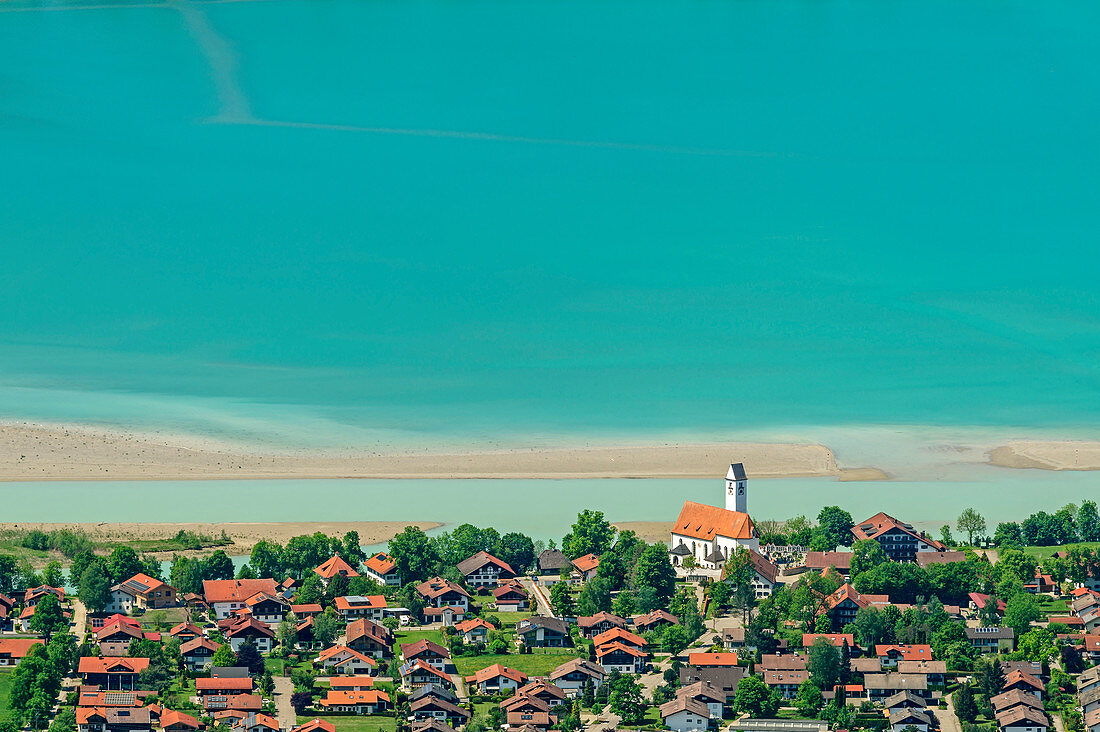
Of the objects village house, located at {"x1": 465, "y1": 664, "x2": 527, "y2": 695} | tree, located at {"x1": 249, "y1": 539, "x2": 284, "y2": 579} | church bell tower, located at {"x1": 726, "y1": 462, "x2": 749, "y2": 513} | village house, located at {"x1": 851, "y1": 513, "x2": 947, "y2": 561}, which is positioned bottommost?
village house, located at {"x1": 465, "y1": 664, "x2": 527, "y2": 695}

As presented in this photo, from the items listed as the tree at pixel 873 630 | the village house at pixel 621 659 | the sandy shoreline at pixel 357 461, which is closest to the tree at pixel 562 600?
the village house at pixel 621 659

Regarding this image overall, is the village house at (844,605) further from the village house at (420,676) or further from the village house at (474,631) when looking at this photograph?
the village house at (420,676)

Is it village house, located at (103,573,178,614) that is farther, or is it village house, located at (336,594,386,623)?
village house, located at (103,573,178,614)

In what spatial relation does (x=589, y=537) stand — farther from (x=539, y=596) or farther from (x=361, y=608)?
(x=361, y=608)

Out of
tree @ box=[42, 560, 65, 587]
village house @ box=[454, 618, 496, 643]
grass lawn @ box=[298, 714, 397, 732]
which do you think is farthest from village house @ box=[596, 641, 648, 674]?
tree @ box=[42, 560, 65, 587]

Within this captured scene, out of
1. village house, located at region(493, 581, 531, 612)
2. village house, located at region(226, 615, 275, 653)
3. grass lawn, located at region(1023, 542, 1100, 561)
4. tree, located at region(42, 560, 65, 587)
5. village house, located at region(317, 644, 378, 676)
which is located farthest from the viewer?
grass lawn, located at region(1023, 542, 1100, 561)

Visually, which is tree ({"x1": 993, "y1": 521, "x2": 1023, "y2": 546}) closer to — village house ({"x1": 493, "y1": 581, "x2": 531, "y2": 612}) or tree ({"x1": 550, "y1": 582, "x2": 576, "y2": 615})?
tree ({"x1": 550, "y1": 582, "x2": 576, "y2": 615})
